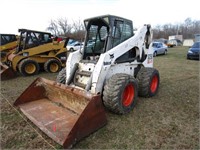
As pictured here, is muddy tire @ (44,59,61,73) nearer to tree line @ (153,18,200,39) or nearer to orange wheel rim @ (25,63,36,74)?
orange wheel rim @ (25,63,36,74)

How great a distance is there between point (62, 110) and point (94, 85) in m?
0.88

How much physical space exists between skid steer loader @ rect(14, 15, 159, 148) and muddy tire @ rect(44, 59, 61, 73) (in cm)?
441

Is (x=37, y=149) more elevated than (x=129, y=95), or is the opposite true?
(x=129, y=95)

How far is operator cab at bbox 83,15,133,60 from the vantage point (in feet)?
14.0

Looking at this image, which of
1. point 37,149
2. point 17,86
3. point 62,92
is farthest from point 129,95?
point 17,86

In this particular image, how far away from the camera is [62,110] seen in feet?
12.0

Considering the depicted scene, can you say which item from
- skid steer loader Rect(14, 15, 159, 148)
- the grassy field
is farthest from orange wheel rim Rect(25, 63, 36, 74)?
skid steer loader Rect(14, 15, 159, 148)

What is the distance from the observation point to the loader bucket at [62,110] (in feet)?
8.93

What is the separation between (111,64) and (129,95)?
85cm

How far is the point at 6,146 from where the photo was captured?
277 cm

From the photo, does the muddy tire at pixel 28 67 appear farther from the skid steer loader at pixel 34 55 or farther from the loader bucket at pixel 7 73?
the loader bucket at pixel 7 73

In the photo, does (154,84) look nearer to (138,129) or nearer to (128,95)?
(128,95)

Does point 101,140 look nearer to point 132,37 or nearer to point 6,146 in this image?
point 6,146

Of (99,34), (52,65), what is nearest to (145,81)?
(99,34)
